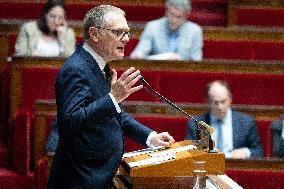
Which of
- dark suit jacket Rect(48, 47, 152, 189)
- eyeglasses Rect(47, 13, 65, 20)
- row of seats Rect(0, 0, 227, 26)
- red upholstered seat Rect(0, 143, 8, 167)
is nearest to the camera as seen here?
dark suit jacket Rect(48, 47, 152, 189)

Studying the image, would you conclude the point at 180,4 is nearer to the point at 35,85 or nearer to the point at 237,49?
the point at 237,49

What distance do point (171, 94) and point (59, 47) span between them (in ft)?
0.92

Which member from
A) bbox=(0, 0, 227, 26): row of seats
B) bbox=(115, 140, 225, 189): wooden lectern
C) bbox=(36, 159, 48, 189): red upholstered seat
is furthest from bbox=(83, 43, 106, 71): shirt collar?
bbox=(0, 0, 227, 26): row of seats

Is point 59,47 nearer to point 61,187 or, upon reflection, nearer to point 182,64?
point 182,64

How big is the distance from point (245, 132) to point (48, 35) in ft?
1.70

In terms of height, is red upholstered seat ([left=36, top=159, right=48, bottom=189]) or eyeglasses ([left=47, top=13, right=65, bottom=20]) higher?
eyeglasses ([left=47, top=13, right=65, bottom=20])

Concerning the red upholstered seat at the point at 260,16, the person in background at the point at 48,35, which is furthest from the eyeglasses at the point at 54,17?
the red upholstered seat at the point at 260,16

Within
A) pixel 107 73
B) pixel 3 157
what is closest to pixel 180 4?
pixel 3 157

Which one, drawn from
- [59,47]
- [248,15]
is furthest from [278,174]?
[248,15]

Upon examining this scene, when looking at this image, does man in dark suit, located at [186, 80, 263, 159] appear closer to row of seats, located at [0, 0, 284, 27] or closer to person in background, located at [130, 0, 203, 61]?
person in background, located at [130, 0, 203, 61]

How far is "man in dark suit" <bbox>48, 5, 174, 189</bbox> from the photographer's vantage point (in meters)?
0.73

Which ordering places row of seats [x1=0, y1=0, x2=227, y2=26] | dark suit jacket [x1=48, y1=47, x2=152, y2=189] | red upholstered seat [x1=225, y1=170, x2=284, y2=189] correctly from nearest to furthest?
dark suit jacket [x1=48, y1=47, x2=152, y2=189] < red upholstered seat [x1=225, y1=170, x2=284, y2=189] < row of seats [x1=0, y1=0, x2=227, y2=26]

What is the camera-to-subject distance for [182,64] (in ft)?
4.97

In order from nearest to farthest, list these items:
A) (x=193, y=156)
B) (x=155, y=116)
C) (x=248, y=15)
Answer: (x=193, y=156)
(x=155, y=116)
(x=248, y=15)
